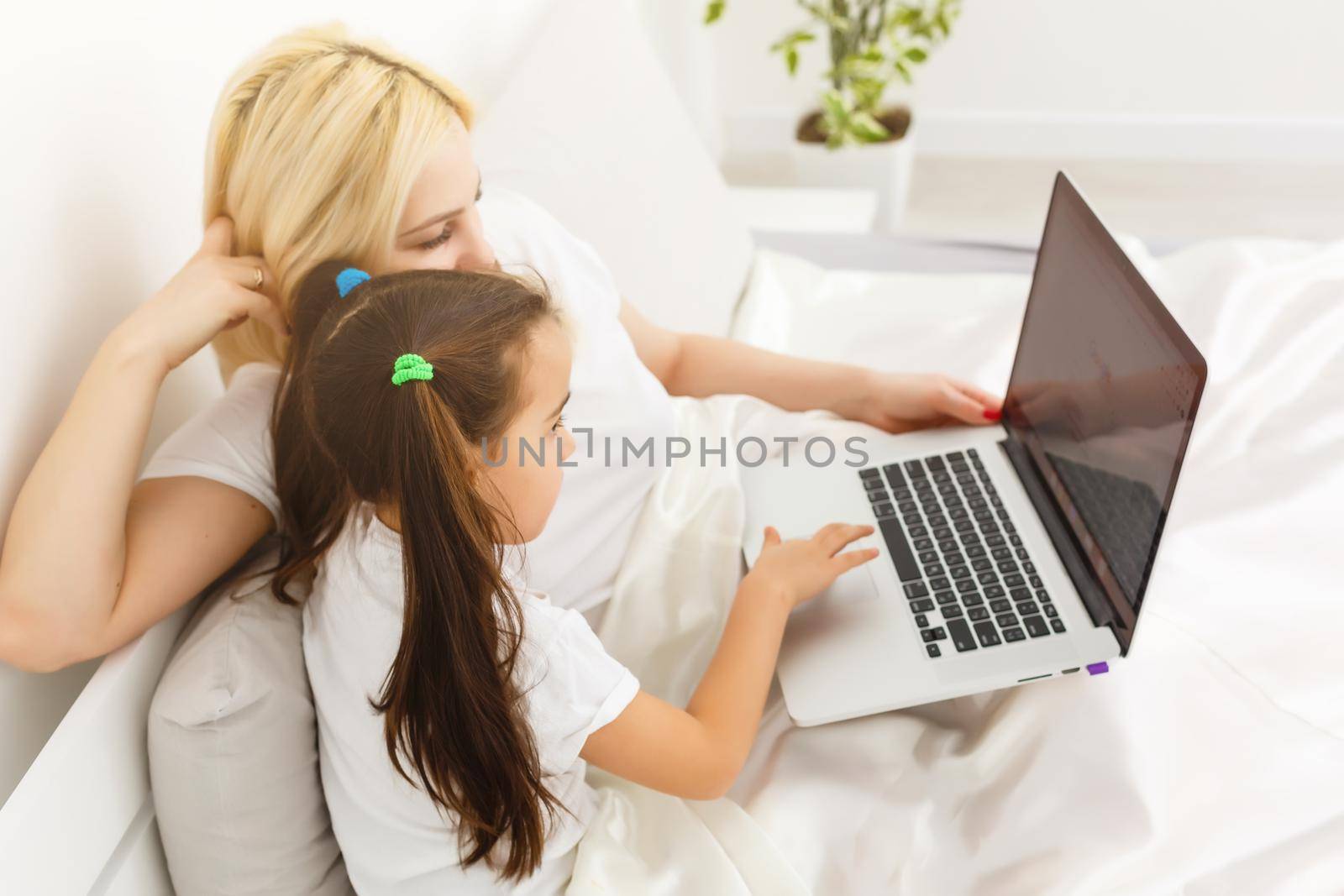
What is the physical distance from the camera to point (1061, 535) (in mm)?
1017

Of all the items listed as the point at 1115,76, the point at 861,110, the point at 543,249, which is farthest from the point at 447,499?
the point at 1115,76

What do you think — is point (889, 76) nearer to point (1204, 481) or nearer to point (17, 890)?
point (1204, 481)

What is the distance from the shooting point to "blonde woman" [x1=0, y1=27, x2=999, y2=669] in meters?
0.77

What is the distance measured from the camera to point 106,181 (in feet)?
3.10

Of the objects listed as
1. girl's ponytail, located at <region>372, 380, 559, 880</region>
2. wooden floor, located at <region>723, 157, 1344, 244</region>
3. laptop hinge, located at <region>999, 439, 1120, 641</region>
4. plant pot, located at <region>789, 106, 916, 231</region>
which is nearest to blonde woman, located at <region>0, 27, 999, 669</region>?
laptop hinge, located at <region>999, 439, 1120, 641</region>

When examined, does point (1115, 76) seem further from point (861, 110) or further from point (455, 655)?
point (455, 655)

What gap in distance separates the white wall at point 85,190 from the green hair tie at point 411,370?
266 mm

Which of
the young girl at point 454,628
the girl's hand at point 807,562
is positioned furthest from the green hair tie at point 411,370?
the girl's hand at point 807,562

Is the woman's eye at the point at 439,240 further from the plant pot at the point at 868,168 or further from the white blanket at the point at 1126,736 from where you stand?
the plant pot at the point at 868,168

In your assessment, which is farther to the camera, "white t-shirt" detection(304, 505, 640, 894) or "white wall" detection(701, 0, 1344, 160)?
"white wall" detection(701, 0, 1344, 160)

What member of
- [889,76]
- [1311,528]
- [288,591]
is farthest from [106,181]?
[889,76]

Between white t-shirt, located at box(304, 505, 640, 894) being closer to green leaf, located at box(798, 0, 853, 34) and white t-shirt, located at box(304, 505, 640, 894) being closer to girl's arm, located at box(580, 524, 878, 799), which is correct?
girl's arm, located at box(580, 524, 878, 799)

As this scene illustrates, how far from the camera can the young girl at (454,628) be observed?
0.72 meters

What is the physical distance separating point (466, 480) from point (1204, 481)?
0.80 meters
